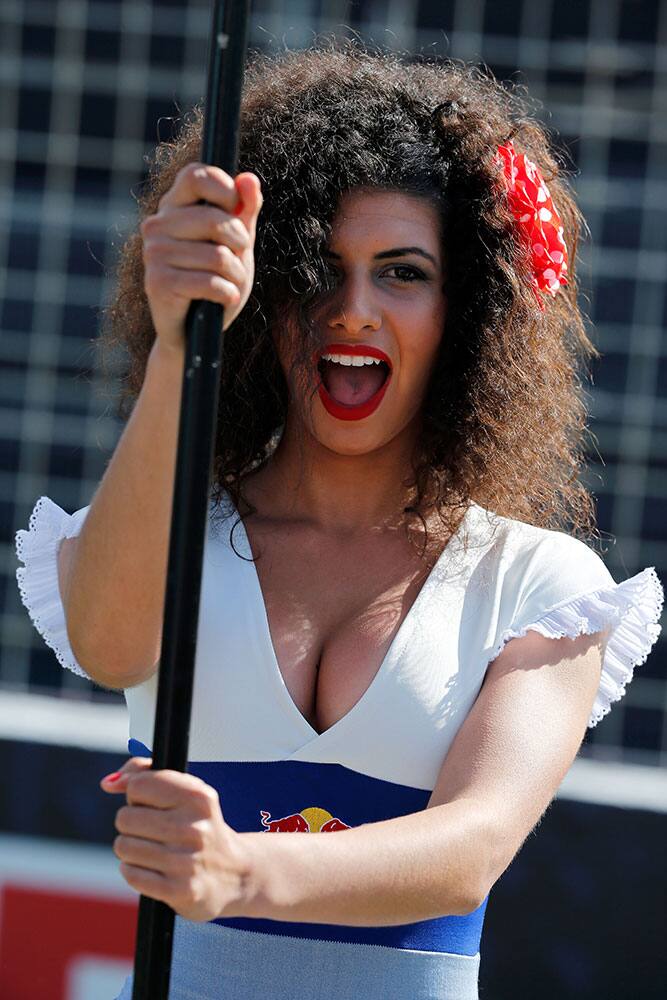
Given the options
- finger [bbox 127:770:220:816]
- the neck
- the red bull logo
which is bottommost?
the red bull logo

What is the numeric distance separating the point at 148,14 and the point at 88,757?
206cm

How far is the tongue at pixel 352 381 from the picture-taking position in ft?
6.21

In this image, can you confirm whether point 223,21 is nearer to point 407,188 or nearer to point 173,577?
point 173,577

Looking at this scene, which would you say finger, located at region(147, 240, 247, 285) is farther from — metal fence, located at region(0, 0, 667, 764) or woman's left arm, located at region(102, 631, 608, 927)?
metal fence, located at region(0, 0, 667, 764)

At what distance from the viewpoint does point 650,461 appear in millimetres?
4277

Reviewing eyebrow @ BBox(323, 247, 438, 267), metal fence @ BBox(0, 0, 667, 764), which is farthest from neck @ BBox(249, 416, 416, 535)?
metal fence @ BBox(0, 0, 667, 764)

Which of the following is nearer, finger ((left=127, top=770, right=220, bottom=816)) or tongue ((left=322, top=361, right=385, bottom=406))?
finger ((left=127, top=770, right=220, bottom=816))

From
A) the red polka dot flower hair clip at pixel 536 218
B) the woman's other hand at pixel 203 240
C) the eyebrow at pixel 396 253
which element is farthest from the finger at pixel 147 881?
the red polka dot flower hair clip at pixel 536 218

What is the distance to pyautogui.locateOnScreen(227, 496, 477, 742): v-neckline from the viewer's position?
1742mm

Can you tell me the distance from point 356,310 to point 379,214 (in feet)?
0.44

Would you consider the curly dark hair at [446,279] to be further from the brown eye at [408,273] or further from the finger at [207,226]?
the finger at [207,226]

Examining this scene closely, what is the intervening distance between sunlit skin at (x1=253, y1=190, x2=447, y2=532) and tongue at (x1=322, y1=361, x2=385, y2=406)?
0.8 inches

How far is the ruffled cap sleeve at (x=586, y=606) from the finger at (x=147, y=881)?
23.3 inches

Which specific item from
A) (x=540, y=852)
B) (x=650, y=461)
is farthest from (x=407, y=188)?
(x=650, y=461)
